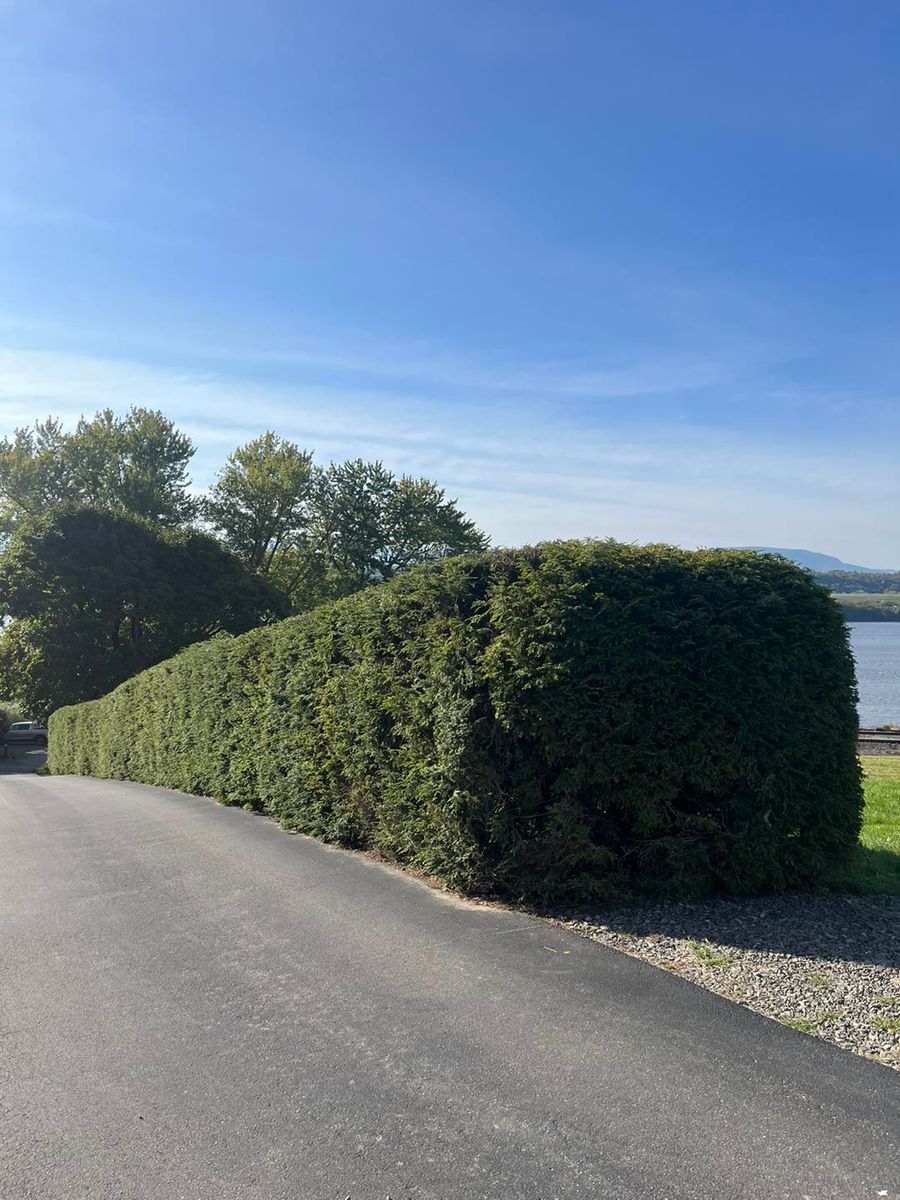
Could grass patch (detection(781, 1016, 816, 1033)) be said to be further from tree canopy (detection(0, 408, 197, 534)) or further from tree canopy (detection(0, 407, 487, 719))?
tree canopy (detection(0, 408, 197, 534))

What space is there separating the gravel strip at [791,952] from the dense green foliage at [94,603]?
36223 millimetres

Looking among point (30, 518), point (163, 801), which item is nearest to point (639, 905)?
point (163, 801)

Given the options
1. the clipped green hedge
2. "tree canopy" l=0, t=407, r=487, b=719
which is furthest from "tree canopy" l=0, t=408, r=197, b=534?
the clipped green hedge

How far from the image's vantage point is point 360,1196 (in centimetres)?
315

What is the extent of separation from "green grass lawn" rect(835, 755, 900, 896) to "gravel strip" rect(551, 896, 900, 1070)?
27 centimetres

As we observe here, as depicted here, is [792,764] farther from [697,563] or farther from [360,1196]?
[360,1196]

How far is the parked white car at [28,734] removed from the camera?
52.3m

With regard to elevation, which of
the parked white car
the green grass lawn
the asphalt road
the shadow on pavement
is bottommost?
the shadow on pavement

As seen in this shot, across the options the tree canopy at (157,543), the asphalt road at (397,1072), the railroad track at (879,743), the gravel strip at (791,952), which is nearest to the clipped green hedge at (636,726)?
the gravel strip at (791,952)

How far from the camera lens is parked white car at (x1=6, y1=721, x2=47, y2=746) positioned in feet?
172

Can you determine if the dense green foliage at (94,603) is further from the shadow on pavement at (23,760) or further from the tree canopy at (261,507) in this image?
the tree canopy at (261,507)

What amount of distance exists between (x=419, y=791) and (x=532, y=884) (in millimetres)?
1251

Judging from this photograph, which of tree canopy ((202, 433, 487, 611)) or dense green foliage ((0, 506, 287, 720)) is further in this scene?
tree canopy ((202, 433, 487, 611))

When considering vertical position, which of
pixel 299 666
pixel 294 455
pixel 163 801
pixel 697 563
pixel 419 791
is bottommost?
pixel 163 801
